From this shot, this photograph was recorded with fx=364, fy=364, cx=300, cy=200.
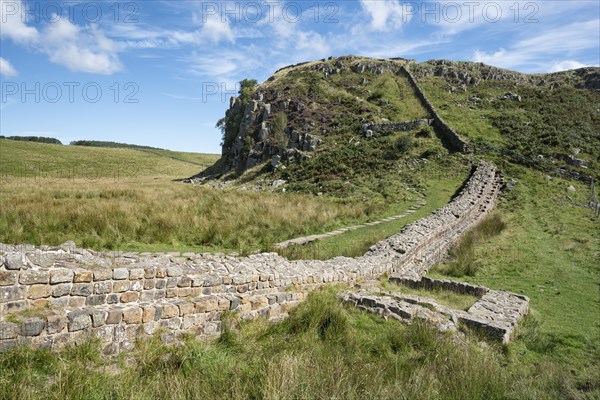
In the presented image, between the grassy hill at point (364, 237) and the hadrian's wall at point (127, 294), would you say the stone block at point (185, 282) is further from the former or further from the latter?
the grassy hill at point (364, 237)

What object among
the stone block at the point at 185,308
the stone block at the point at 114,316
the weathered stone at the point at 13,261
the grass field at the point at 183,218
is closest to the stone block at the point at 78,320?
the stone block at the point at 114,316

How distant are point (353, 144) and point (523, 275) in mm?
27953

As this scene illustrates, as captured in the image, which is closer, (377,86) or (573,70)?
(377,86)

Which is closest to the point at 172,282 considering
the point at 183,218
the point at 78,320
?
the point at 78,320

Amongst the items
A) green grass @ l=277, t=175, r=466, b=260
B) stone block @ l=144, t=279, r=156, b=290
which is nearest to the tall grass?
green grass @ l=277, t=175, r=466, b=260

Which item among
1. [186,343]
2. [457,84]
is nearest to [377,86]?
[457,84]

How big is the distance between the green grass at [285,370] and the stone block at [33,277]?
2.82 ft

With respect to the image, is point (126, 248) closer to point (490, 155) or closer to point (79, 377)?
point (79, 377)

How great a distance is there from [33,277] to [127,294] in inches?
50.8

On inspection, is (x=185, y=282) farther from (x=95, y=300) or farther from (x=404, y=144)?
(x=404, y=144)

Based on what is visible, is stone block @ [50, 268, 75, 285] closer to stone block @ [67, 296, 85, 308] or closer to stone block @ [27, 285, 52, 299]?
stone block @ [27, 285, 52, 299]

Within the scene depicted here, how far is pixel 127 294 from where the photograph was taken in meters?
5.66

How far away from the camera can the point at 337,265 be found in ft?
34.0

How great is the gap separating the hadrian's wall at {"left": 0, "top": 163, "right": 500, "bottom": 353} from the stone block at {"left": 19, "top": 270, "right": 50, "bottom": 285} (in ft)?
0.03
